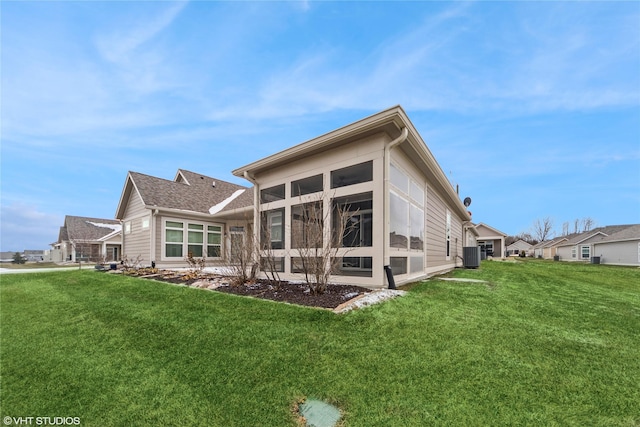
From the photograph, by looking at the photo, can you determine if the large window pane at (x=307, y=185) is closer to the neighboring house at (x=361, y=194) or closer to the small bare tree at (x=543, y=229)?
the neighboring house at (x=361, y=194)

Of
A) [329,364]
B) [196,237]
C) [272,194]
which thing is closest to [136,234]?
[196,237]

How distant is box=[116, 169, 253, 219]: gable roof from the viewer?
44.7 ft

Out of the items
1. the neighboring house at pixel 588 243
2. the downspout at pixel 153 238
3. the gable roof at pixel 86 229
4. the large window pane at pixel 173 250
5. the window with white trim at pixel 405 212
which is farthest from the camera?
the neighboring house at pixel 588 243

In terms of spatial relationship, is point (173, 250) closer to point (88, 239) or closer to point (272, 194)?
point (272, 194)

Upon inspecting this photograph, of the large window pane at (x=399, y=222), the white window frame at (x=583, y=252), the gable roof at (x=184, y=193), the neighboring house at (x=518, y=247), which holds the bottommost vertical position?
Result: the neighboring house at (x=518, y=247)

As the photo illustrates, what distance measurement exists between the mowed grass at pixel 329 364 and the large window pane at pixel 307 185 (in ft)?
11.8

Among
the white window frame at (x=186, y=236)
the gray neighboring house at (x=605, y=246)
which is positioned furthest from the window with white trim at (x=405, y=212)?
the gray neighboring house at (x=605, y=246)

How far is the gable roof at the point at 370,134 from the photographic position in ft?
19.1

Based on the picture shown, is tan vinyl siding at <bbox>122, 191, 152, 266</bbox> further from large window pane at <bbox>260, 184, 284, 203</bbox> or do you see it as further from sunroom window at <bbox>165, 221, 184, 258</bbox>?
large window pane at <bbox>260, 184, 284, 203</bbox>

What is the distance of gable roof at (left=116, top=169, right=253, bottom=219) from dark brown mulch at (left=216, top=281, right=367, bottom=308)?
26.2 feet

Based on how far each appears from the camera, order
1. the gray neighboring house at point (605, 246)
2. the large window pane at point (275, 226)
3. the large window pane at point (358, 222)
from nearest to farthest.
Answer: the large window pane at point (358, 222) → the large window pane at point (275, 226) → the gray neighboring house at point (605, 246)

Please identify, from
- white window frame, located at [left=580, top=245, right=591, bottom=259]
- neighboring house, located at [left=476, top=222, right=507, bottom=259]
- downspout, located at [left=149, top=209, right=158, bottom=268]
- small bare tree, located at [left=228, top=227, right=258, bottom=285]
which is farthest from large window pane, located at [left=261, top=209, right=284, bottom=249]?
white window frame, located at [left=580, top=245, right=591, bottom=259]

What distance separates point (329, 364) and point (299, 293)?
2.93 m

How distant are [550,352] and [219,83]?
16.0 meters
